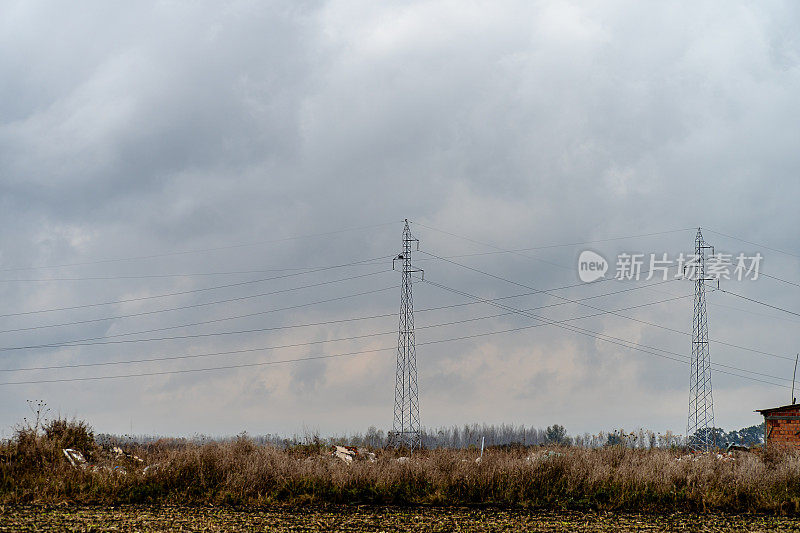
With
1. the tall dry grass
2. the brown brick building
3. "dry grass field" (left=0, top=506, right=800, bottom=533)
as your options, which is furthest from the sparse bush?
the brown brick building

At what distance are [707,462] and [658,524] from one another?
538 centimetres

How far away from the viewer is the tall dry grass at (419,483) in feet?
43.1

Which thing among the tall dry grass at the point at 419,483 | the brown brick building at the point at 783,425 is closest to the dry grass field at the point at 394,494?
the tall dry grass at the point at 419,483

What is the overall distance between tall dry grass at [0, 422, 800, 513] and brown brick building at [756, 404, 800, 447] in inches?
705

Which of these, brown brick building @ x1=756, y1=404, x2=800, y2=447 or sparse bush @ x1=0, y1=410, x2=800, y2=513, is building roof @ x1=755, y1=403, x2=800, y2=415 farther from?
sparse bush @ x1=0, y1=410, x2=800, y2=513

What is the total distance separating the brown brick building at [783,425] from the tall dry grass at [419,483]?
1792 cm

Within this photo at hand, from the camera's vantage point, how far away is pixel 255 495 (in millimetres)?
13391

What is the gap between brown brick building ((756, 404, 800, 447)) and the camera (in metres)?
30.4

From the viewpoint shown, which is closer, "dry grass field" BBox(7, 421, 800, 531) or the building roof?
"dry grass field" BBox(7, 421, 800, 531)

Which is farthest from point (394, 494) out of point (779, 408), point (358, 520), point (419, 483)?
point (779, 408)

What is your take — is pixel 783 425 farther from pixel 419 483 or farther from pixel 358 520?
pixel 358 520

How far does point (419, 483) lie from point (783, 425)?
80.3 ft

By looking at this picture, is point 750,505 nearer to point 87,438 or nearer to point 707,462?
point 707,462

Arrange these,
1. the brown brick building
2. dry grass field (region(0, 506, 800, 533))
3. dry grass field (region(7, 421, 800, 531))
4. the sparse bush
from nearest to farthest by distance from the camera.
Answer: dry grass field (region(0, 506, 800, 533)), dry grass field (region(7, 421, 800, 531)), the sparse bush, the brown brick building
